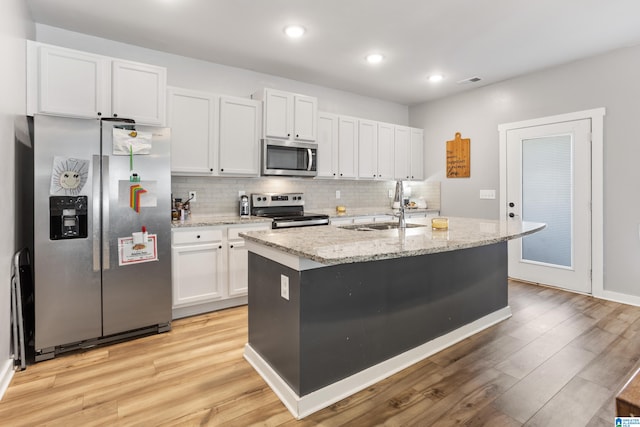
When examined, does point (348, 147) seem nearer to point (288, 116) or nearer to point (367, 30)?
point (288, 116)

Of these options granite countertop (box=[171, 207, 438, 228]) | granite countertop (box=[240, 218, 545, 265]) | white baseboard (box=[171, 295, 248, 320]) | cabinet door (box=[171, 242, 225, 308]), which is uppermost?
granite countertop (box=[171, 207, 438, 228])

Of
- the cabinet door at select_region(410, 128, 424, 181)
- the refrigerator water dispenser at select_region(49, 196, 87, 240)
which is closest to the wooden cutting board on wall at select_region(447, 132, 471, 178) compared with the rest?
the cabinet door at select_region(410, 128, 424, 181)

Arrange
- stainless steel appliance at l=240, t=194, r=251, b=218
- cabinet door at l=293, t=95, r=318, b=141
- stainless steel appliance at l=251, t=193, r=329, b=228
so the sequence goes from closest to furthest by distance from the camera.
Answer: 1. stainless steel appliance at l=251, t=193, r=329, b=228
2. stainless steel appliance at l=240, t=194, r=251, b=218
3. cabinet door at l=293, t=95, r=318, b=141

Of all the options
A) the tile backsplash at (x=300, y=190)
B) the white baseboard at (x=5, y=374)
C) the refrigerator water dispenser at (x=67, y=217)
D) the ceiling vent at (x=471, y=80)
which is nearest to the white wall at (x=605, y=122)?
the ceiling vent at (x=471, y=80)

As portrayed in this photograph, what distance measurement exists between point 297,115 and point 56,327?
3.08 metres

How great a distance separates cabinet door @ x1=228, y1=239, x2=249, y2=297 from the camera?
3428mm

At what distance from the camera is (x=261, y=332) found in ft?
7.38

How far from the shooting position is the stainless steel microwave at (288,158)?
3895mm

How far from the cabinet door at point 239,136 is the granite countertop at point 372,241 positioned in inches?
64.4

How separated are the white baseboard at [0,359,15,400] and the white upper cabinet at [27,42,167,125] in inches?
71.5

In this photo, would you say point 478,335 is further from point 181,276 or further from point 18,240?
point 18,240

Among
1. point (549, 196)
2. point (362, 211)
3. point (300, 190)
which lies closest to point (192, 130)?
point (300, 190)

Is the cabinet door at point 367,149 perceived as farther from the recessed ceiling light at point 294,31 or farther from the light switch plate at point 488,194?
the recessed ceiling light at point 294,31

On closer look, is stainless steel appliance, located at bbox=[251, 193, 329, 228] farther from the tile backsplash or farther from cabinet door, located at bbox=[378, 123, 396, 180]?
cabinet door, located at bbox=[378, 123, 396, 180]
